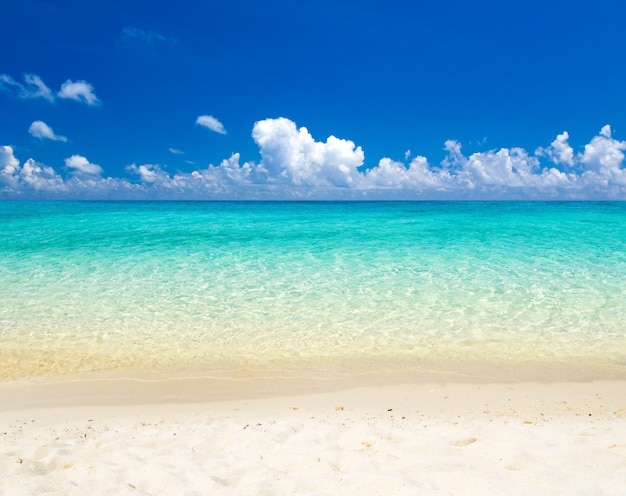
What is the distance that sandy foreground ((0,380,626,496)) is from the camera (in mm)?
3107

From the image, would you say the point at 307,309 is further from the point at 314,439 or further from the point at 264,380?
the point at 314,439

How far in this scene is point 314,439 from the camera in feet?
12.6

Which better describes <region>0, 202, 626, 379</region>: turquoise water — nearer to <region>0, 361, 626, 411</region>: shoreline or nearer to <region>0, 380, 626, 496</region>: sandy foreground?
<region>0, 361, 626, 411</region>: shoreline

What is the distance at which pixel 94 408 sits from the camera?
4.72 m

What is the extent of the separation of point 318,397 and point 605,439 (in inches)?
106

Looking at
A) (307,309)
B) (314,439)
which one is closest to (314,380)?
(314,439)

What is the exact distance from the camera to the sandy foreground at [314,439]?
3.11 metres

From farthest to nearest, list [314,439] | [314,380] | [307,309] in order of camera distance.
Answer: [307,309] → [314,380] → [314,439]

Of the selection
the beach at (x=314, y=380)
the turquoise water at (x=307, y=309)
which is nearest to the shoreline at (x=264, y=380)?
the beach at (x=314, y=380)

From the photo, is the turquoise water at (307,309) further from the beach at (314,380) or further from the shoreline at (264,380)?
the shoreline at (264,380)

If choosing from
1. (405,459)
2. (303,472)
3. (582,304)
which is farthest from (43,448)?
(582,304)

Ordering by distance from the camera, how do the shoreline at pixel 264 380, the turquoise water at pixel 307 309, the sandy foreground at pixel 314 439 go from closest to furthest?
Result: the sandy foreground at pixel 314 439 → the shoreline at pixel 264 380 → the turquoise water at pixel 307 309

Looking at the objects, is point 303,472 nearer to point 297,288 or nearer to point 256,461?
point 256,461

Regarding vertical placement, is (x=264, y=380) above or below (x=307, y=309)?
below
